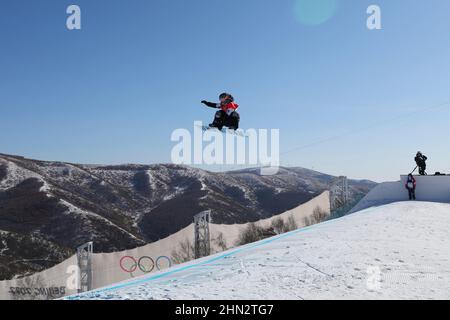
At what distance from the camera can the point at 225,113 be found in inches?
441

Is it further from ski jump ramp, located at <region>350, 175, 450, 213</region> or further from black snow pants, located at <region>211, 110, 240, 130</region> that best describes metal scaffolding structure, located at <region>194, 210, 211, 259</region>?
black snow pants, located at <region>211, 110, 240, 130</region>

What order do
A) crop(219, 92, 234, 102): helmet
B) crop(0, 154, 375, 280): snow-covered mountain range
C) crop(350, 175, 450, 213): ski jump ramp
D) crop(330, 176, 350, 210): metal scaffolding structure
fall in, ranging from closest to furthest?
crop(219, 92, 234, 102): helmet → crop(350, 175, 450, 213): ski jump ramp → crop(330, 176, 350, 210): metal scaffolding structure → crop(0, 154, 375, 280): snow-covered mountain range

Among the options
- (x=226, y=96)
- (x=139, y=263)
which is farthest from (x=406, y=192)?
(x=139, y=263)

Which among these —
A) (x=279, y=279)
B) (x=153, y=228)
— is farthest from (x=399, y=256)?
(x=153, y=228)

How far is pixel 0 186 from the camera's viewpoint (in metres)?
144

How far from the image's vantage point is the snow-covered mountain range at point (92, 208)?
98750mm

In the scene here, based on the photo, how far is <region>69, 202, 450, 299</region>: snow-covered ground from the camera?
20.5ft

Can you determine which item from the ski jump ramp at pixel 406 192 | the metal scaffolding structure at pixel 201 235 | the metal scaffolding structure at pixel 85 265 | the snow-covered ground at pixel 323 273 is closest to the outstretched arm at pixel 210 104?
the snow-covered ground at pixel 323 273

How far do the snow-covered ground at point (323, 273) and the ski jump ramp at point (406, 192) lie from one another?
11698 mm

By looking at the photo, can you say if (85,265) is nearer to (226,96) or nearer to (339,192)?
(226,96)

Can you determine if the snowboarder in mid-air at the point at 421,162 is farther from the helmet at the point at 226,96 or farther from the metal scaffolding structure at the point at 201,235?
the helmet at the point at 226,96

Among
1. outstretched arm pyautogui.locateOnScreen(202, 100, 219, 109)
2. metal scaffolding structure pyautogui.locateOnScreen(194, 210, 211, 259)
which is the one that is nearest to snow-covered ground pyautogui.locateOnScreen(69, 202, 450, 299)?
outstretched arm pyautogui.locateOnScreen(202, 100, 219, 109)

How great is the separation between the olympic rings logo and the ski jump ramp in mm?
17408

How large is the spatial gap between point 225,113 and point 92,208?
133969mm
